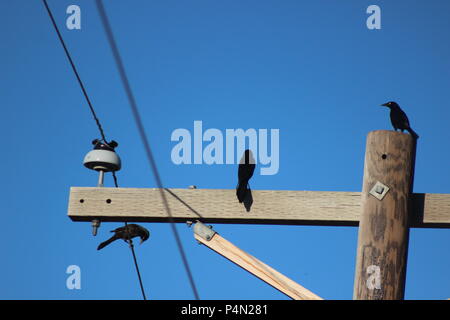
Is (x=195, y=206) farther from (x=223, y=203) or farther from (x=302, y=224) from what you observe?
(x=302, y=224)

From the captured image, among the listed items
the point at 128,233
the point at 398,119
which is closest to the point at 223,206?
the point at 128,233

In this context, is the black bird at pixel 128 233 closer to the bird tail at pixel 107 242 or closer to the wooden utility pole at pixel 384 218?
the bird tail at pixel 107 242

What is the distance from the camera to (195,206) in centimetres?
483

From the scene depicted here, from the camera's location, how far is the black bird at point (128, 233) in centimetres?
527

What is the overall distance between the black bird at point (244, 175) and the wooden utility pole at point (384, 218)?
68 centimetres

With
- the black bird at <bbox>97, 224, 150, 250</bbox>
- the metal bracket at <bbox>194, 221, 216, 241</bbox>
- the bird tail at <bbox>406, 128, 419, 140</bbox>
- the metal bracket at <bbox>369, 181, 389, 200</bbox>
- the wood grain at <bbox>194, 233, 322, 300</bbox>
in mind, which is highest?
the bird tail at <bbox>406, 128, 419, 140</bbox>

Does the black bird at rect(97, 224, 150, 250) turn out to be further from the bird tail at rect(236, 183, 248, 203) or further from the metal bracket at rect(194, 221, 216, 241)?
the bird tail at rect(236, 183, 248, 203)

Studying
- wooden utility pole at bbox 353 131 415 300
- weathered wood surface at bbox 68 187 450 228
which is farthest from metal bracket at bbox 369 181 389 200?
weathered wood surface at bbox 68 187 450 228

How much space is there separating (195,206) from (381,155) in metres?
1.15

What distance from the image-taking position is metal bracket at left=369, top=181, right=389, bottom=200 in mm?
4400

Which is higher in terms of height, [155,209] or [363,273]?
[155,209]

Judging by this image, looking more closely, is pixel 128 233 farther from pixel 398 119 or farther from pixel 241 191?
pixel 398 119
